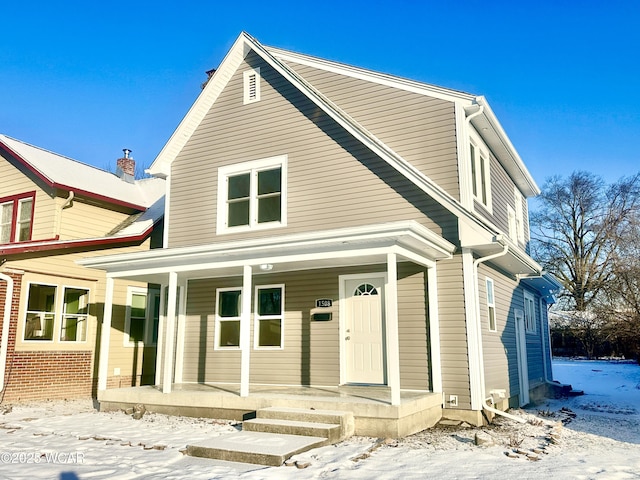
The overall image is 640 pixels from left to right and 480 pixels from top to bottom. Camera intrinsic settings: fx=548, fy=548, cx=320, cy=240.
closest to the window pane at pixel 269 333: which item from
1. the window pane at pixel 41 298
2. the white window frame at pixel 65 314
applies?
the white window frame at pixel 65 314

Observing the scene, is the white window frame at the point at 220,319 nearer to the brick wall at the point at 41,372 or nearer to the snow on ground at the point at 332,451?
the snow on ground at the point at 332,451

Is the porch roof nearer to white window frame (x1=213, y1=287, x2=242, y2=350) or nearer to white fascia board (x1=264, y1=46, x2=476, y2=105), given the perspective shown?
white window frame (x1=213, y1=287, x2=242, y2=350)

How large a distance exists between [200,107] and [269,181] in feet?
8.22

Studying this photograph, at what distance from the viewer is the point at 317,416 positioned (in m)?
7.95

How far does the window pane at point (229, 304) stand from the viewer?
11617 millimetres

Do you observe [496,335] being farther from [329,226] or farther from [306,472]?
[306,472]

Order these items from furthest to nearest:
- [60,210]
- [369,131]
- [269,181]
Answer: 1. [60,210]
2. [269,181]
3. [369,131]

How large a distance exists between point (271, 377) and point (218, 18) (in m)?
8.24

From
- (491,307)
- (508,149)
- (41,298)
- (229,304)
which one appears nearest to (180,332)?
(229,304)

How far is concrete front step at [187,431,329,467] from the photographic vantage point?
639 centimetres

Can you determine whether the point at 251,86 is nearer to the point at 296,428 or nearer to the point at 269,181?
the point at 269,181

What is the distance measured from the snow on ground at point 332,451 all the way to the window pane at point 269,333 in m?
2.20

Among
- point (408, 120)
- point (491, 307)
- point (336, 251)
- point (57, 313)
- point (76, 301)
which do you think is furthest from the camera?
point (76, 301)

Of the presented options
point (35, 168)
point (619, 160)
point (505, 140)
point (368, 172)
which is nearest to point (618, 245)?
point (619, 160)
